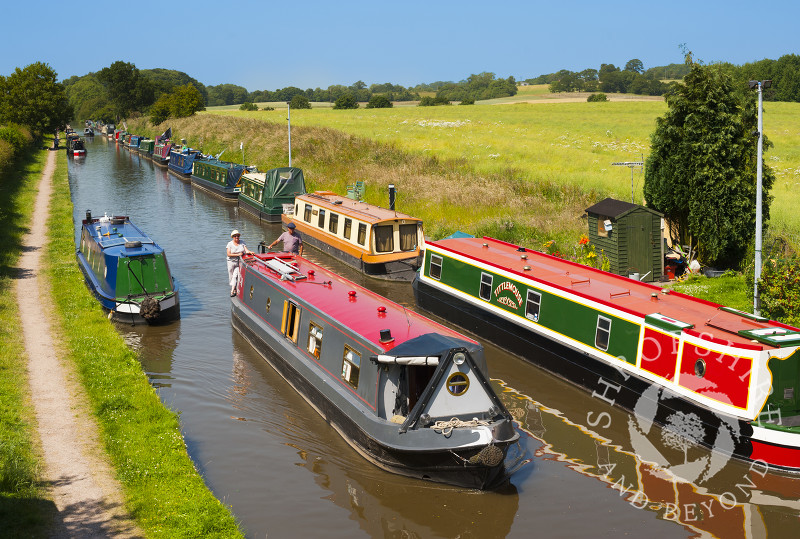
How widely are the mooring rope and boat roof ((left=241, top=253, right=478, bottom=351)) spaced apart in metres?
1.25

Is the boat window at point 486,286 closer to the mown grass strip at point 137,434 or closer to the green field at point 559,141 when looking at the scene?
the mown grass strip at point 137,434

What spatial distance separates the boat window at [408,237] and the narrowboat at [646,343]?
5033 mm

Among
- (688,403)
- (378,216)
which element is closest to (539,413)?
(688,403)

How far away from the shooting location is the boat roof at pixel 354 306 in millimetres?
11711

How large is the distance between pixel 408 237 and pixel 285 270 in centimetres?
839

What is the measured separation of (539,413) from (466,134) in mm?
49768

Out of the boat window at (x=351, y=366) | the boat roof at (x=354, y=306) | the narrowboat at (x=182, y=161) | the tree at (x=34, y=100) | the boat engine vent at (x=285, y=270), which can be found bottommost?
the boat window at (x=351, y=366)

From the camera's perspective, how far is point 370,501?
10.4 m

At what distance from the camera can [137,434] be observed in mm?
10961

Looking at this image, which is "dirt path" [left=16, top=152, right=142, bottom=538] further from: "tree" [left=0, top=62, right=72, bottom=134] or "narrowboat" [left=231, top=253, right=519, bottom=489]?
"tree" [left=0, top=62, right=72, bottom=134]

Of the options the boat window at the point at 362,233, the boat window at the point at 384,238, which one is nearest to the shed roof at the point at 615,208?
the boat window at the point at 384,238

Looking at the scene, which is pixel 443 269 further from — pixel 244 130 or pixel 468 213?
pixel 244 130

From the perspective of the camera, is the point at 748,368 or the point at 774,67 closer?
the point at 748,368

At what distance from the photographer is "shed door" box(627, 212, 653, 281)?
19.4 meters
